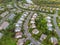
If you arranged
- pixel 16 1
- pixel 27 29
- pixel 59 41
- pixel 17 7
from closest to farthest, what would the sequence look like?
pixel 59 41 < pixel 27 29 < pixel 17 7 < pixel 16 1

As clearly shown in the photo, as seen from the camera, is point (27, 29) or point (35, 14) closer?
point (27, 29)

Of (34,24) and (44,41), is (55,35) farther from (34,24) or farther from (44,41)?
(34,24)

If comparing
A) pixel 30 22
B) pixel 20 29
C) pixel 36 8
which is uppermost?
pixel 36 8

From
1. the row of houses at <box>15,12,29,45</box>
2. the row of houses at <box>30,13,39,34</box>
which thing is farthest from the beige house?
the row of houses at <box>30,13,39,34</box>

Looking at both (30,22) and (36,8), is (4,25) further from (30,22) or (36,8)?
(36,8)

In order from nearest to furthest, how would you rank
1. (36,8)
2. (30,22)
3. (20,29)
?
(20,29) < (30,22) < (36,8)

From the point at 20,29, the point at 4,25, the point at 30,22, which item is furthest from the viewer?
the point at 30,22

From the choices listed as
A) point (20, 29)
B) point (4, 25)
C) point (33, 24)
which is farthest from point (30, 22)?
point (4, 25)

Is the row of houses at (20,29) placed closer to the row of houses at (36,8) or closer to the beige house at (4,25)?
the beige house at (4,25)

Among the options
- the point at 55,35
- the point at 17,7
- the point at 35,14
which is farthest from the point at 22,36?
the point at 17,7
